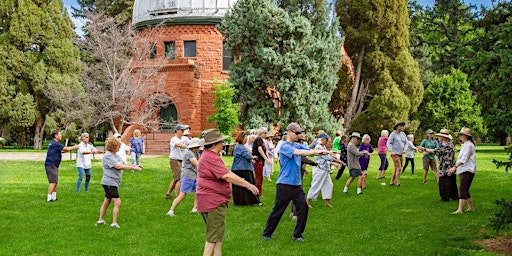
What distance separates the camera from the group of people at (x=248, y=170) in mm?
7355

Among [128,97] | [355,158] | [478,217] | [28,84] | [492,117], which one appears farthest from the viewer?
[28,84]

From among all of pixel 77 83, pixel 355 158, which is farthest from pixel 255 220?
pixel 77 83

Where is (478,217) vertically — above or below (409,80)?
below

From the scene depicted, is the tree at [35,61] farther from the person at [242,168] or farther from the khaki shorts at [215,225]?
the khaki shorts at [215,225]

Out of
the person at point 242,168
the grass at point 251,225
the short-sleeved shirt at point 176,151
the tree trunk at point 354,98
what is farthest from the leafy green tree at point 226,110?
the person at point 242,168

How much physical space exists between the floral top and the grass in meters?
0.80

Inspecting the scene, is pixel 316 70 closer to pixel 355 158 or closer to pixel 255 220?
pixel 355 158

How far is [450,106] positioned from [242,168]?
35.2 metres

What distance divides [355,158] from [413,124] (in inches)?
1097

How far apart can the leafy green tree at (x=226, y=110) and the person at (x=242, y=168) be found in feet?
66.4

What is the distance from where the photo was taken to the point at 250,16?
113 ft

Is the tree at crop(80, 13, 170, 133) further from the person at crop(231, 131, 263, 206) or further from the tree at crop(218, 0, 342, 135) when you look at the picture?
the person at crop(231, 131, 263, 206)

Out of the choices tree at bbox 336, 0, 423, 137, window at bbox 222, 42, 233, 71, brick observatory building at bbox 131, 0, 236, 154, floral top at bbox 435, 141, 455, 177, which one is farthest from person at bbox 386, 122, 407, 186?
window at bbox 222, 42, 233, 71

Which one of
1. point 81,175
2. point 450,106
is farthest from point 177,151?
point 450,106
